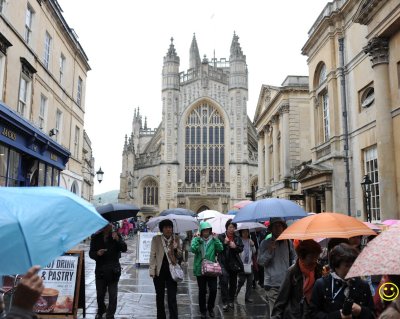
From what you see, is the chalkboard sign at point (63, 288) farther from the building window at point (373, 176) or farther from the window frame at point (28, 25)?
the building window at point (373, 176)

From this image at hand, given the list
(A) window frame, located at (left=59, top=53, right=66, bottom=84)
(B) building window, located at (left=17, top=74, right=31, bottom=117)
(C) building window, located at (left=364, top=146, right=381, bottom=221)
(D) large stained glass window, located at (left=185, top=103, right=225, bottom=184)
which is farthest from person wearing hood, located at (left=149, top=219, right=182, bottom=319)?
(D) large stained glass window, located at (left=185, top=103, right=225, bottom=184)

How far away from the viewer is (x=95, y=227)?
290 centimetres

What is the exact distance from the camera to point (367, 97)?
1719cm

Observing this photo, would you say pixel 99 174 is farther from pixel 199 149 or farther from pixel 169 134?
pixel 199 149

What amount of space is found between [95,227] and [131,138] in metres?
59.5

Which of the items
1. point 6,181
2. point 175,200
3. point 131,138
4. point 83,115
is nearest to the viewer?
point 6,181

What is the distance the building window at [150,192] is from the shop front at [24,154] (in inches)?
1573

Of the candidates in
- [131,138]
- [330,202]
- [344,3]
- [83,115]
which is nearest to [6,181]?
[83,115]

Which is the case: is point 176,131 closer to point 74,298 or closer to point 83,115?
point 83,115

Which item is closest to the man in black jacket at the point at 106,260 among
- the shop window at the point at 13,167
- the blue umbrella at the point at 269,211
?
the blue umbrella at the point at 269,211

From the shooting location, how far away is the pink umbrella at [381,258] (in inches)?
Answer: 103

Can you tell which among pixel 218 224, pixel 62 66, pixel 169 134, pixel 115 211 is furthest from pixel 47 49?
pixel 169 134

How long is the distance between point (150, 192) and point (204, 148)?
9.19m

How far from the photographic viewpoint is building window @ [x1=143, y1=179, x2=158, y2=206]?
56034 mm
